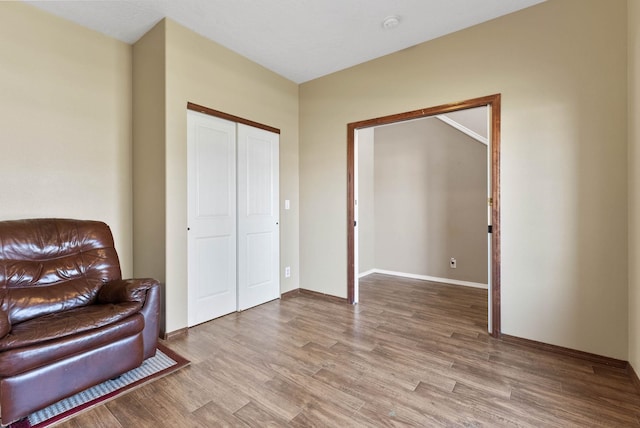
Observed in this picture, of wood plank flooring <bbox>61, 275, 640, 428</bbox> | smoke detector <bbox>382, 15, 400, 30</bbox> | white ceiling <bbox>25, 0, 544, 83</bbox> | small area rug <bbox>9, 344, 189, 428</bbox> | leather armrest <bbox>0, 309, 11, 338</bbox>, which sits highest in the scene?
white ceiling <bbox>25, 0, 544, 83</bbox>

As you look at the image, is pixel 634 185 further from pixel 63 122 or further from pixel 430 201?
pixel 63 122

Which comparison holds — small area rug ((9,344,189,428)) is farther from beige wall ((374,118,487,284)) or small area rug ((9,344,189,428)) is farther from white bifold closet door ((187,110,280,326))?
beige wall ((374,118,487,284))

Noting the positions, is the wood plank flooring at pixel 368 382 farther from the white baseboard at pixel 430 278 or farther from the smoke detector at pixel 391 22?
the smoke detector at pixel 391 22

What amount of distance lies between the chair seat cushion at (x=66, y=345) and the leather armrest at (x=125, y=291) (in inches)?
5.4

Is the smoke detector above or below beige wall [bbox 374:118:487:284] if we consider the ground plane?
above

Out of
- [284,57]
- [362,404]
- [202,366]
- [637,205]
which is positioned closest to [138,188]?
[202,366]

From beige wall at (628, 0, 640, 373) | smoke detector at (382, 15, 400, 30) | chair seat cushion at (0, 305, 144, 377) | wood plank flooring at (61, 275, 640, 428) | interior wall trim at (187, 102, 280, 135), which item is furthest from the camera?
interior wall trim at (187, 102, 280, 135)

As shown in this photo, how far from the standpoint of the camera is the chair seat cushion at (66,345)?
1452mm

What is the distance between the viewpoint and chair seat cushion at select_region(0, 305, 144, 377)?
57.2 inches

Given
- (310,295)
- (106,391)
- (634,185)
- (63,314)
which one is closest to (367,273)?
(310,295)

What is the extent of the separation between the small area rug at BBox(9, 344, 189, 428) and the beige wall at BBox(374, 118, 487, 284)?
11.7 feet

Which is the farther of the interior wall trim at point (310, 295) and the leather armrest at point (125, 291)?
the interior wall trim at point (310, 295)

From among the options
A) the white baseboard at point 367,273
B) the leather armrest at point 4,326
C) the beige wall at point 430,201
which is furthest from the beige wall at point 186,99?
the white baseboard at point 367,273

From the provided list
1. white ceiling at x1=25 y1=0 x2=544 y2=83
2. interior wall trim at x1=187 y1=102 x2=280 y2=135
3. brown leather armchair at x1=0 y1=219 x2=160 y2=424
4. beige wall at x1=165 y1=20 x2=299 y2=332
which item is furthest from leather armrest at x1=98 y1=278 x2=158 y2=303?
white ceiling at x1=25 y1=0 x2=544 y2=83
